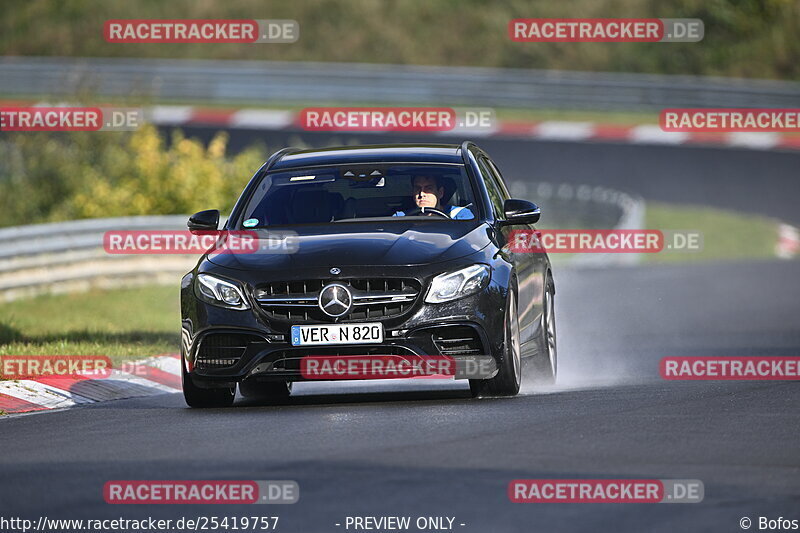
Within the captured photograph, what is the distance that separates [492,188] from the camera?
1159cm

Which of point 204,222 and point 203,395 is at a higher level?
point 204,222

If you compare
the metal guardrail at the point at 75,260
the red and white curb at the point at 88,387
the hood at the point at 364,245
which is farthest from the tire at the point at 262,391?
the metal guardrail at the point at 75,260

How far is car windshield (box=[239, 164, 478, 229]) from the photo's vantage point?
10.8 meters

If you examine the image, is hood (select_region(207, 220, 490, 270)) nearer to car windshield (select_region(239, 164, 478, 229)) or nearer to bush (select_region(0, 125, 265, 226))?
car windshield (select_region(239, 164, 478, 229))

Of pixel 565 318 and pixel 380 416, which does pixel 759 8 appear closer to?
pixel 565 318

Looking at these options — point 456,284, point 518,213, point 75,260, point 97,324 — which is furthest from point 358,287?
point 75,260

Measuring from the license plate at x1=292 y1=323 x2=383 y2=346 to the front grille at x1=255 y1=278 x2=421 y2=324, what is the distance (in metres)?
0.06

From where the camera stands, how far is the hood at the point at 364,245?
32.0 ft

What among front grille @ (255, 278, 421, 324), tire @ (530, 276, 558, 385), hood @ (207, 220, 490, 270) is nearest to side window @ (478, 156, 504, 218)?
hood @ (207, 220, 490, 270)

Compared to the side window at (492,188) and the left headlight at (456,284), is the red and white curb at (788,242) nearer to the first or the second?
the side window at (492,188)

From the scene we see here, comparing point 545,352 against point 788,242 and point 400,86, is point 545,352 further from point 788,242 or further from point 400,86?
point 400,86

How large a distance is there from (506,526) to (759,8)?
144 ft

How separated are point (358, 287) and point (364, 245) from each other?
1.22 ft

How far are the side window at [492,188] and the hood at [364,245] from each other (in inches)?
25.9
